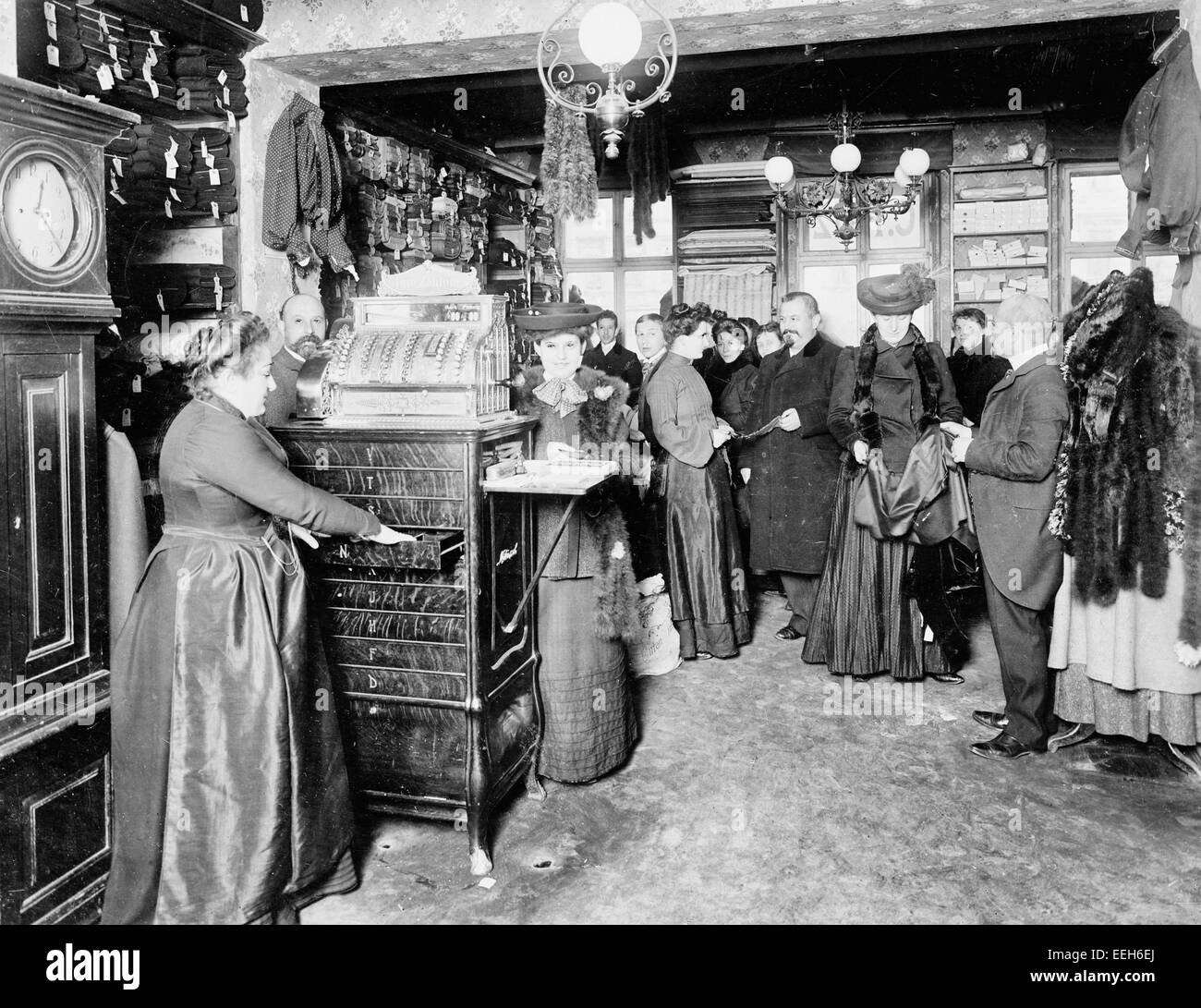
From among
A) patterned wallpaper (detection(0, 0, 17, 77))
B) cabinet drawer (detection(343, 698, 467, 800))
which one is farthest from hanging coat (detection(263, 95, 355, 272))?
cabinet drawer (detection(343, 698, 467, 800))

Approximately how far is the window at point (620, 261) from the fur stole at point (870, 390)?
5.40 m

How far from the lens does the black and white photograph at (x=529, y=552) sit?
2537 mm

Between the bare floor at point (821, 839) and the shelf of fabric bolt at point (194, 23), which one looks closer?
the bare floor at point (821, 839)

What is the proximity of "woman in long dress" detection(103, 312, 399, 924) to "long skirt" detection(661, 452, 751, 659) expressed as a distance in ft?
9.27

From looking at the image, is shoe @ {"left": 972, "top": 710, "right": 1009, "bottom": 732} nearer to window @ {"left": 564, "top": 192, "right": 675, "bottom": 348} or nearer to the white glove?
the white glove

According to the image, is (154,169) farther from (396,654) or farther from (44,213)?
(396,654)

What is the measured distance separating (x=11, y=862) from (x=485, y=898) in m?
1.28

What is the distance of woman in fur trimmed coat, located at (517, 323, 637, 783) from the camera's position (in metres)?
3.58

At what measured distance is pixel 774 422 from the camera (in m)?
5.55

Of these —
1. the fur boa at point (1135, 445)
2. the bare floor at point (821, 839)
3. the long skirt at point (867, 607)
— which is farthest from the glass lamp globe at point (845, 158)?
the bare floor at point (821, 839)

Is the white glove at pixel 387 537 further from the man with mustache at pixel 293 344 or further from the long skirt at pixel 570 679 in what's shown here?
the man with mustache at pixel 293 344

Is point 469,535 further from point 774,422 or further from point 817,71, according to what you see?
point 817,71

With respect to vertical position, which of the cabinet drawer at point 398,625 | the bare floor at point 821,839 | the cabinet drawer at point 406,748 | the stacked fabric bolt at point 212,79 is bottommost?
the bare floor at point 821,839

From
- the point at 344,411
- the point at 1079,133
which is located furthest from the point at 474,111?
the point at 344,411
